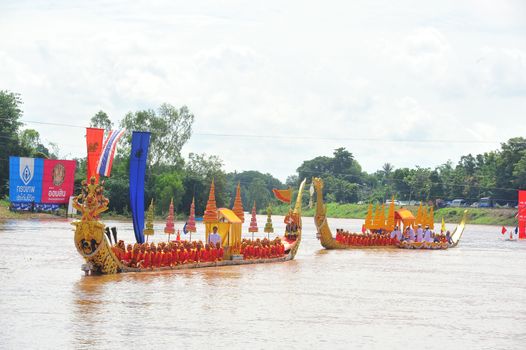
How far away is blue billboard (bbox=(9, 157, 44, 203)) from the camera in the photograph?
57.2 metres

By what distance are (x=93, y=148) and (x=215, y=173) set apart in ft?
162

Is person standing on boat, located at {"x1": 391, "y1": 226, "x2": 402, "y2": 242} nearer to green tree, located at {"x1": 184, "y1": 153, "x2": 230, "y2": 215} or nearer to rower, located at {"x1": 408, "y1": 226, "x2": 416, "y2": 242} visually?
rower, located at {"x1": 408, "y1": 226, "x2": 416, "y2": 242}

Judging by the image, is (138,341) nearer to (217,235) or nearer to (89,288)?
(89,288)

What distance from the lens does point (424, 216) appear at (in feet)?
149

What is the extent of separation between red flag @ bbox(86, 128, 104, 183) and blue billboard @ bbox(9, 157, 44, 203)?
30.7 m

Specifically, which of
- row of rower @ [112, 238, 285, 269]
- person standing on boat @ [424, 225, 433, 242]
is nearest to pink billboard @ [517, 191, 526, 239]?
person standing on boat @ [424, 225, 433, 242]

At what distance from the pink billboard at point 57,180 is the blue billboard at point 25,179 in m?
0.39

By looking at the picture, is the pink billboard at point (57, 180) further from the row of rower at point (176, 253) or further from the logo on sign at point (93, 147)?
the logo on sign at point (93, 147)

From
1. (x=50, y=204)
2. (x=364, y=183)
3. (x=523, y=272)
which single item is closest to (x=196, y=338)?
(x=523, y=272)

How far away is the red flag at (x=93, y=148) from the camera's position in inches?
1050

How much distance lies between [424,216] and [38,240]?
19025mm

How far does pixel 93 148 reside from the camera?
Answer: 27.2 metres

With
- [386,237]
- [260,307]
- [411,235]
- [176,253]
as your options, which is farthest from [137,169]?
[411,235]

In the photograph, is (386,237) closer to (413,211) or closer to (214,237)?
(214,237)
